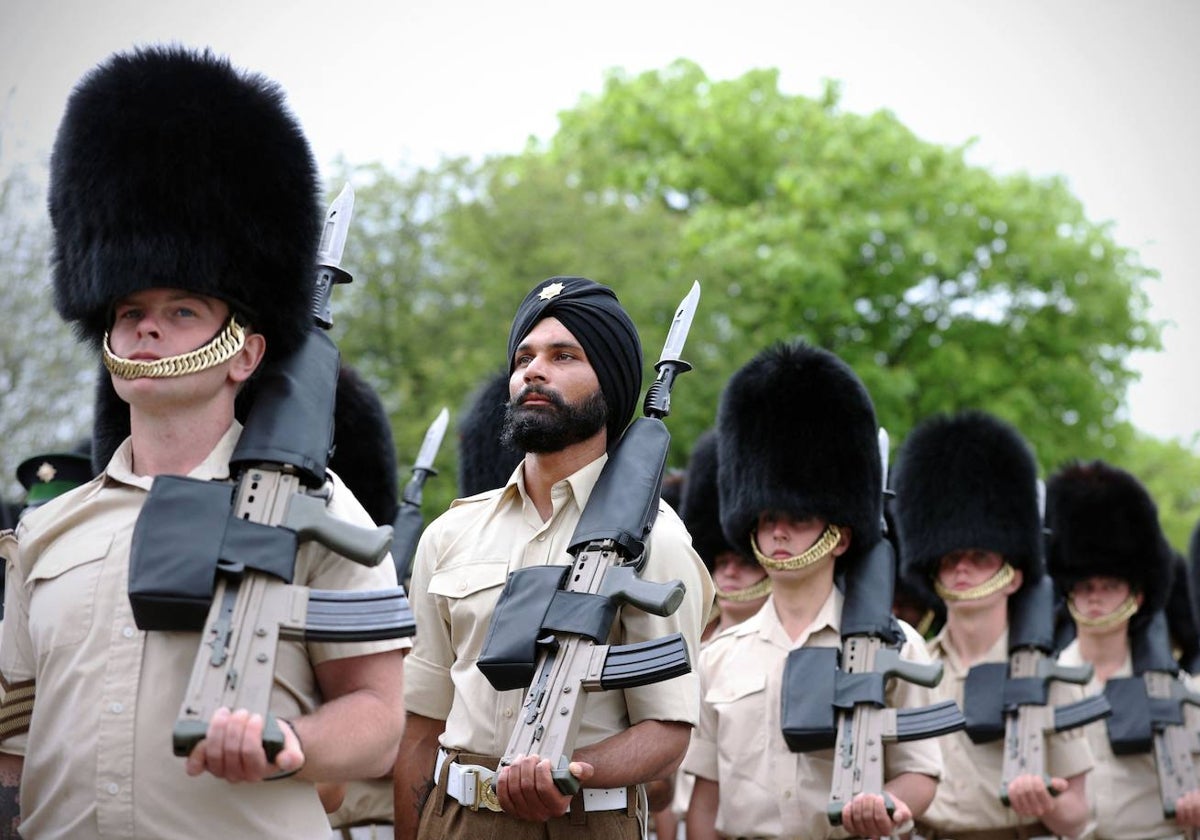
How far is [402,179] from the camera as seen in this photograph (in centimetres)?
2152

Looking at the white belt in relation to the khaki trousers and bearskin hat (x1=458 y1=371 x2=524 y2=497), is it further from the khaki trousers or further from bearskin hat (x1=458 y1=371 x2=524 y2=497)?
bearskin hat (x1=458 y1=371 x2=524 y2=497)

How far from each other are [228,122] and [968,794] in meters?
5.25

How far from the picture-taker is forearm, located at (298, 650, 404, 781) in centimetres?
340

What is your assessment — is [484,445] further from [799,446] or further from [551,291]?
[551,291]

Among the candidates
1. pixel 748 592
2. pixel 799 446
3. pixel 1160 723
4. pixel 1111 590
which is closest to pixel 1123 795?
pixel 1160 723

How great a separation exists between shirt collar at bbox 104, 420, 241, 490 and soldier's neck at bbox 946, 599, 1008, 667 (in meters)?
5.18

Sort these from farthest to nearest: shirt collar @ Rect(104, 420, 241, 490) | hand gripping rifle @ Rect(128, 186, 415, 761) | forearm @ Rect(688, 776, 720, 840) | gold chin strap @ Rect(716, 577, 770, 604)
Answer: gold chin strap @ Rect(716, 577, 770, 604), forearm @ Rect(688, 776, 720, 840), shirt collar @ Rect(104, 420, 241, 490), hand gripping rifle @ Rect(128, 186, 415, 761)

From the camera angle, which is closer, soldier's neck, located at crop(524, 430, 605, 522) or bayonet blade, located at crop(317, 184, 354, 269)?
bayonet blade, located at crop(317, 184, 354, 269)

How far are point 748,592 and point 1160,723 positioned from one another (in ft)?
8.41

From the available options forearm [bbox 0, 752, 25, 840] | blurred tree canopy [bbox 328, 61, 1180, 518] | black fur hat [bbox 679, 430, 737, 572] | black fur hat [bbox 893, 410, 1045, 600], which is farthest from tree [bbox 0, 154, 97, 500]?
forearm [bbox 0, 752, 25, 840]

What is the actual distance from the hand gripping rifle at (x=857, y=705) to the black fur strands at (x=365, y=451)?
7.81 ft

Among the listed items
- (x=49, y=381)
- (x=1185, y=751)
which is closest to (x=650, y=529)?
(x=1185, y=751)

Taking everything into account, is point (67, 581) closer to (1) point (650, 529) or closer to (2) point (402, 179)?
(1) point (650, 529)

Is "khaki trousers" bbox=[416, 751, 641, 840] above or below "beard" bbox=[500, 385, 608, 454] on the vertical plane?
below
